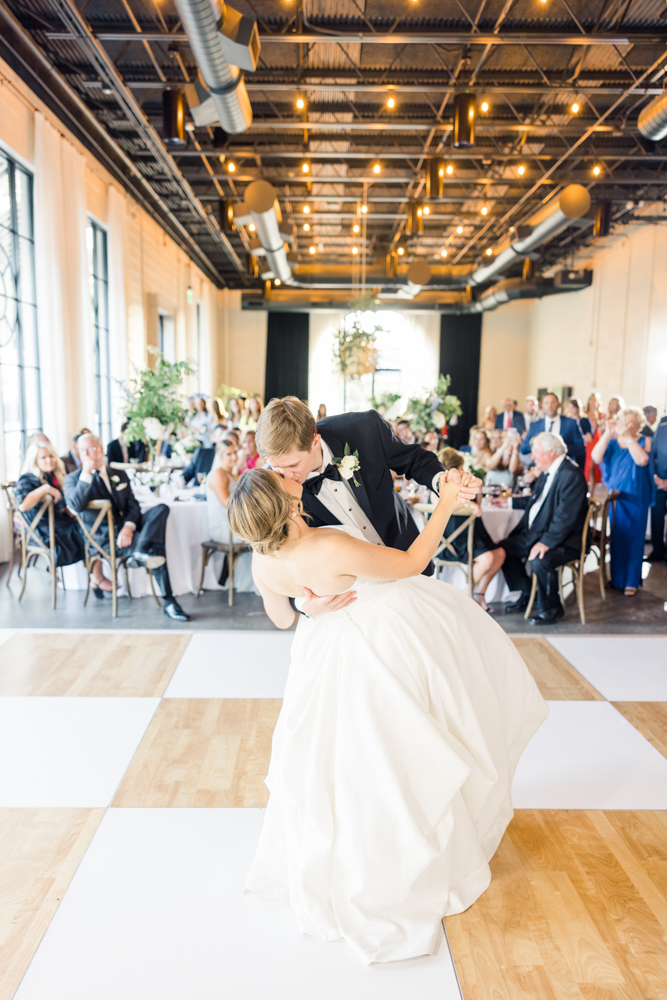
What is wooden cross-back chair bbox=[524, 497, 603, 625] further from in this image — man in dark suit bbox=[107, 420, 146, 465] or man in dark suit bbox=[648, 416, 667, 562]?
man in dark suit bbox=[107, 420, 146, 465]

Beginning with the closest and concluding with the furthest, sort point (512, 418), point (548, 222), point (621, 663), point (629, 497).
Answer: point (621, 663), point (629, 497), point (548, 222), point (512, 418)

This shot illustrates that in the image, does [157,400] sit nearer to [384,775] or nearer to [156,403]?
[156,403]

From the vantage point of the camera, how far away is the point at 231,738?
3229 mm

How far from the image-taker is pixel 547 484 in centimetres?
517

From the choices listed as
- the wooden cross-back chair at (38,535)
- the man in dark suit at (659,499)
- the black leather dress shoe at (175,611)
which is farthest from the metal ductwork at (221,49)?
the man in dark suit at (659,499)

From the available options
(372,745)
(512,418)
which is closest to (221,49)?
(372,745)

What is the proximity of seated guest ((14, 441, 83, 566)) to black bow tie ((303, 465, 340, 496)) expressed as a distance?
3689mm

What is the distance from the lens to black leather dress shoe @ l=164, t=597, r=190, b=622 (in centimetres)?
512

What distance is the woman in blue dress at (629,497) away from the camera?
19.3 ft

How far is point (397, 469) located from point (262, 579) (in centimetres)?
95

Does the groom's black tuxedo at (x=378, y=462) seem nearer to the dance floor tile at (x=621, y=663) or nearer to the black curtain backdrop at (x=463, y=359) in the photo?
the dance floor tile at (x=621, y=663)

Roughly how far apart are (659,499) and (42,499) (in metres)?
6.22

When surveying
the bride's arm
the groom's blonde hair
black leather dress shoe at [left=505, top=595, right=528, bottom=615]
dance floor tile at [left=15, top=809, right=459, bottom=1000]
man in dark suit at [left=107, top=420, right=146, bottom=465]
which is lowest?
black leather dress shoe at [left=505, top=595, right=528, bottom=615]

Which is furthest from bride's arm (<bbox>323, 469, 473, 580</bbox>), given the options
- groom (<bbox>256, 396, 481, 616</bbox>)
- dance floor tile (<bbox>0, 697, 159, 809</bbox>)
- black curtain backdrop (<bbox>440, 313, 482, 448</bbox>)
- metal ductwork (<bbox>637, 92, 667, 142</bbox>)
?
black curtain backdrop (<bbox>440, 313, 482, 448</bbox>)
